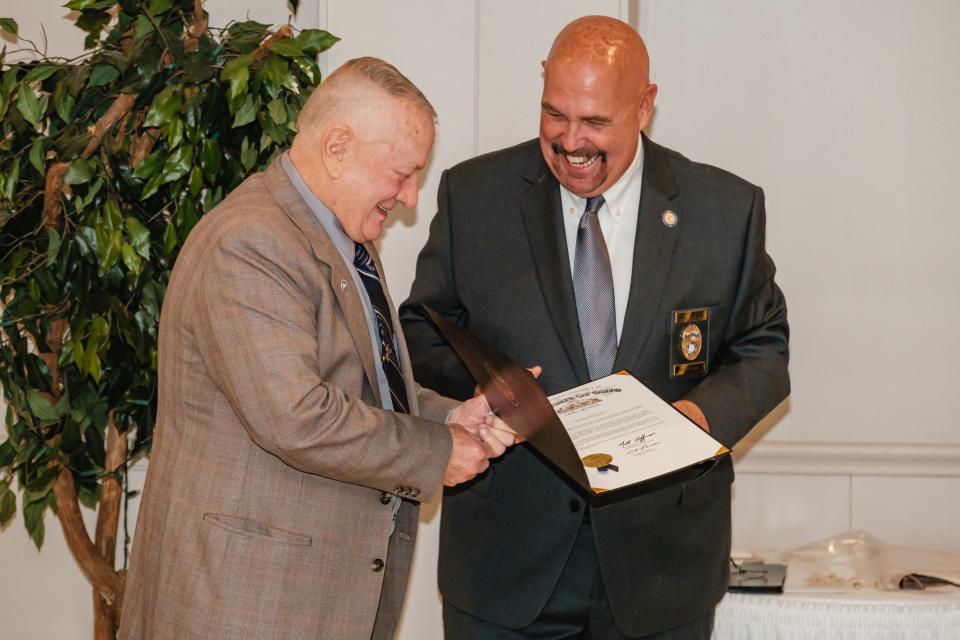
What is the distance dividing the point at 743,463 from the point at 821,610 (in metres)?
0.84

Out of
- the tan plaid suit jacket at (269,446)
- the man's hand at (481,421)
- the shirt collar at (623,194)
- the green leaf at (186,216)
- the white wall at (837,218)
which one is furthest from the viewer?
the white wall at (837,218)

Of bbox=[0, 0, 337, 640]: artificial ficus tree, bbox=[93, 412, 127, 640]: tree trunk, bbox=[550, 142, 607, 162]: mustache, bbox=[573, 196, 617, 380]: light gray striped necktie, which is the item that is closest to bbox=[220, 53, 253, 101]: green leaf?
bbox=[0, 0, 337, 640]: artificial ficus tree

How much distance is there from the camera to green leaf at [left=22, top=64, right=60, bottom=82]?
2771 millimetres

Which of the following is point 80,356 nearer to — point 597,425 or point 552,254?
point 552,254

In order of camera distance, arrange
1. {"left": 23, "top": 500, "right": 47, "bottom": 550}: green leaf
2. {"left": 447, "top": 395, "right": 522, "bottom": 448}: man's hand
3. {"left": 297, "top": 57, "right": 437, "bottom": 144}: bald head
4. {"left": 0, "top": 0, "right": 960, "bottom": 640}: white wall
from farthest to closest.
Result: {"left": 0, "top": 0, "right": 960, "bottom": 640}: white wall → {"left": 23, "top": 500, "right": 47, "bottom": 550}: green leaf → {"left": 447, "top": 395, "right": 522, "bottom": 448}: man's hand → {"left": 297, "top": 57, "right": 437, "bottom": 144}: bald head

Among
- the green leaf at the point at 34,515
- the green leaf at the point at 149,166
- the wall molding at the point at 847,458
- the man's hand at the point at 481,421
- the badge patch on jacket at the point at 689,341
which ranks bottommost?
the green leaf at the point at 34,515

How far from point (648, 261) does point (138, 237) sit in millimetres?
1235

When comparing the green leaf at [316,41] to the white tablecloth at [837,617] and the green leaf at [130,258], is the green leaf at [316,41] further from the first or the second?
the white tablecloth at [837,617]

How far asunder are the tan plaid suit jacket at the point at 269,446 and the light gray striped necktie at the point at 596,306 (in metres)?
0.50

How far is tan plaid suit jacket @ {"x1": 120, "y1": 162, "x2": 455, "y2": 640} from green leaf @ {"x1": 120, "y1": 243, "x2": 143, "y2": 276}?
73cm

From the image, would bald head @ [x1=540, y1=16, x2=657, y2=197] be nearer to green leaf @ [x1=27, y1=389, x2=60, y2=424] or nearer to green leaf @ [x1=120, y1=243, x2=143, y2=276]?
green leaf @ [x1=120, y1=243, x2=143, y2=276]

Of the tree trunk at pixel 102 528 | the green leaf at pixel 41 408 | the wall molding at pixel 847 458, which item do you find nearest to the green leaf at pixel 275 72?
the tree trunk at pixel 102 528

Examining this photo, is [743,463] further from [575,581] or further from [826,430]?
[575,581]

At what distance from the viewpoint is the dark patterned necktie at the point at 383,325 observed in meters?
2.12
